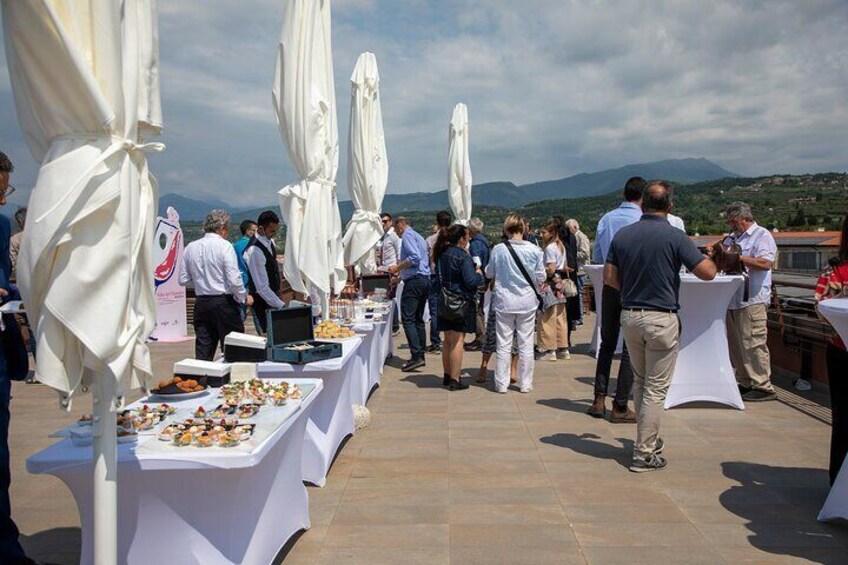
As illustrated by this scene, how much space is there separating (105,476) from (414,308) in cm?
691

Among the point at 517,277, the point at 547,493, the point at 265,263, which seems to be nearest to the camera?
the point at 547,493

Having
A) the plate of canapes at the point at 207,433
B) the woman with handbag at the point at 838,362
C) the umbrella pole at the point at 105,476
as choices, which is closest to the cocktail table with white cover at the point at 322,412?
the plate of canapes at the point at 207,433

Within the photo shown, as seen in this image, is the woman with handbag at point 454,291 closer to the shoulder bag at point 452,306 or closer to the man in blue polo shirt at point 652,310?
the shoulder bag at point 452,306

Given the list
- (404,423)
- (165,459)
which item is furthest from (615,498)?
(165,459)

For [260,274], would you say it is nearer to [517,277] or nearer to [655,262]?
[517,277]

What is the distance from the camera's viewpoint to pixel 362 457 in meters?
5.37

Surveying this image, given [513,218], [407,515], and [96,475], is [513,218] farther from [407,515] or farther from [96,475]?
[96,475]

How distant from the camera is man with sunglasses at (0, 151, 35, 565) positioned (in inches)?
124

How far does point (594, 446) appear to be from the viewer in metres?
5.62

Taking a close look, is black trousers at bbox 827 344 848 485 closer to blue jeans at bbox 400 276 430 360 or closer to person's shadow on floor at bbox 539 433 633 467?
person's shadow on floor at bbox 539 433 633 467

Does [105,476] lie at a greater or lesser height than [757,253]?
lesser

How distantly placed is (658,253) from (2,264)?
3969mm

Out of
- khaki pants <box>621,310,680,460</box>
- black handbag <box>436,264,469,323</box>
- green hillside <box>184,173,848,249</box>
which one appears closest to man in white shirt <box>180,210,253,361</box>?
black handbag <box>436,264,469,323</box>

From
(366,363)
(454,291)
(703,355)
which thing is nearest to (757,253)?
(703,355)
